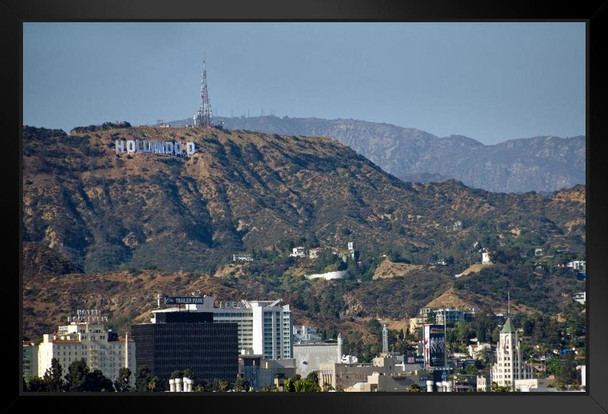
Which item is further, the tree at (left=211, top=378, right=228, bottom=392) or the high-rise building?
the high-rise building

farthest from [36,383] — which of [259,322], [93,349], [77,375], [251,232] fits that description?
[251,232]

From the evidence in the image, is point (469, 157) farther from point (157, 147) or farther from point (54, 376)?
point (54, 376)

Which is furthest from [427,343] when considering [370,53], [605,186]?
[605,186]

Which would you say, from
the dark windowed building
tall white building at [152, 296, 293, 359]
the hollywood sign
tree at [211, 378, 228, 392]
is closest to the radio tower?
the hollywood sign

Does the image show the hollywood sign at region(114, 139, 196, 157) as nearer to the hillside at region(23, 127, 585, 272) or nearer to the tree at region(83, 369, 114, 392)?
the hillside at region(23, 127, 585, 272)

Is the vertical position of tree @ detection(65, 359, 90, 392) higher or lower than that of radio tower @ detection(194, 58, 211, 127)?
lower
